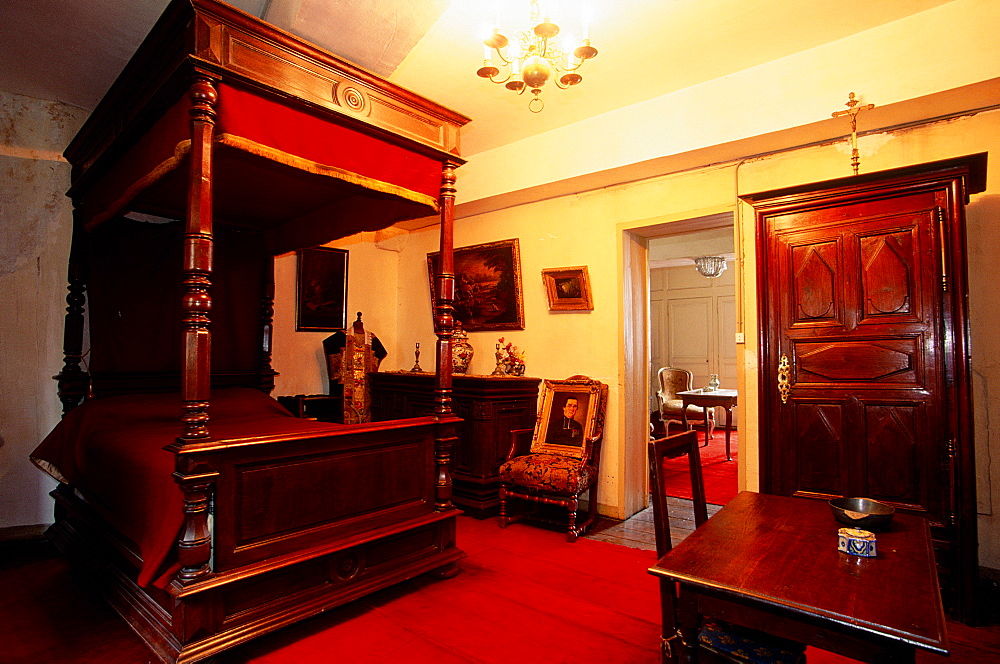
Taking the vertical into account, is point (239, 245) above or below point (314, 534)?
above

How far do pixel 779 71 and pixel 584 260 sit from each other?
6.72 feet

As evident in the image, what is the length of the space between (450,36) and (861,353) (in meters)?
3.06

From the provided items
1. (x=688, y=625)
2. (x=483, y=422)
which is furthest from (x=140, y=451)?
(x=688, y=625)

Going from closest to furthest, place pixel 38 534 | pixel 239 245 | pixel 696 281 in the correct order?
pixel 38 534 < pixel 239 245 < pixel 696 281

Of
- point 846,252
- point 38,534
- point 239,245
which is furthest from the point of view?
point 239,245

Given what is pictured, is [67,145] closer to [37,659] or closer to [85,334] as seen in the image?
[85,334]

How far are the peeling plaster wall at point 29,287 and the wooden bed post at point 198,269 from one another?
2.82 m

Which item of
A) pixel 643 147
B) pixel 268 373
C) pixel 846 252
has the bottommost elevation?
pixel 268 373

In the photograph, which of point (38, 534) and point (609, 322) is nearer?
point (38, 534)

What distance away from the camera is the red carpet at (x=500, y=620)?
7.96 ft

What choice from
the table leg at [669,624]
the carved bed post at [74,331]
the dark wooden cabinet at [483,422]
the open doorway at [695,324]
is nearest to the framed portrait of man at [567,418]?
the dark wooden cabinet at [483,422]

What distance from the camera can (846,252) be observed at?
9.32 feet

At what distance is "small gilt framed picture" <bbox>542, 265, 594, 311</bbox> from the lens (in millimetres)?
4867

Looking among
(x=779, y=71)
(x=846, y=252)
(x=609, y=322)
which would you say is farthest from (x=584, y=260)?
(x=846, y=252)
